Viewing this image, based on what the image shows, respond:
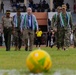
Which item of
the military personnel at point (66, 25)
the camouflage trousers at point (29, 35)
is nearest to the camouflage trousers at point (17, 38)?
the camouflage trousers at point (29, 35)

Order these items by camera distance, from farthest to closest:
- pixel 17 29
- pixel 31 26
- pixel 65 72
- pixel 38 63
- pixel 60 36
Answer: pixel 17 29 → pixel 60 36 → pixel 31 26 → pixel 65 72 → pixel 38 63

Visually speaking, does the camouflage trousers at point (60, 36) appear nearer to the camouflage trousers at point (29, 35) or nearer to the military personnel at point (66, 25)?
the military personnel at point (66, 25)

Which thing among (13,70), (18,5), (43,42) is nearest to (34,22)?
(13,70)

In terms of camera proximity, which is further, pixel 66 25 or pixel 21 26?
pixel 21 26

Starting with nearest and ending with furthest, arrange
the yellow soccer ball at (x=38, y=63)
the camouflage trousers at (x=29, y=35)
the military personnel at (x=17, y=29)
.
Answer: the yellow soccer ball at (x=38, y=63), the camouflage trousers at (x=29, y=35), the military personnel at (x=17, y=29)

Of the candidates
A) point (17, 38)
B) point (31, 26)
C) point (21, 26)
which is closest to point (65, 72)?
point (31, 26)

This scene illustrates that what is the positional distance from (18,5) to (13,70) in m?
41.9

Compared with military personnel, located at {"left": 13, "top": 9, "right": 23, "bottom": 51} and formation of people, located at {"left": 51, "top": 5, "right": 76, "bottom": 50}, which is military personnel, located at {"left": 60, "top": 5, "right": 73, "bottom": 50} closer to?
formation of people, located at {"left": 51, "top": 5, "right": 76, "bottom": 50}

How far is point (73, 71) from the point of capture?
10.5 meters

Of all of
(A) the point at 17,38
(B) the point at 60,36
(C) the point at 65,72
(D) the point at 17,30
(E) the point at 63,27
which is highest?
(E) the point at 63,27

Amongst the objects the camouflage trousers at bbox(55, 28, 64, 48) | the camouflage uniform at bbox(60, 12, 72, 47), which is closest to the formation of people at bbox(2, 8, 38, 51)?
the camouflage trousers at bbox(55, 28, 64, 48)

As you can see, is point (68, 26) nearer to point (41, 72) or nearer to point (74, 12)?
point (41, 72)

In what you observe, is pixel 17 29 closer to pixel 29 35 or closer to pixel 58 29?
pixel 29 35

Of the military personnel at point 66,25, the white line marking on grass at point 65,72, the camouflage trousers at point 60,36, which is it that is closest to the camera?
the white line marking on grass at point 65,72
